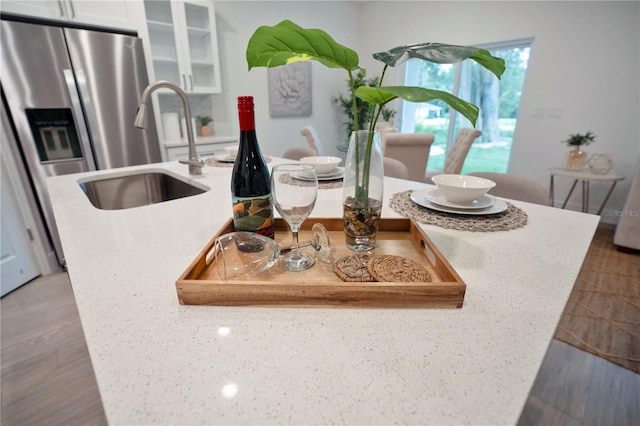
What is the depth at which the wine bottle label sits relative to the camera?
603 mm

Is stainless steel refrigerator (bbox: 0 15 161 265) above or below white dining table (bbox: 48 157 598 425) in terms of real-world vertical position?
above

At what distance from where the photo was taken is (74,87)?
79.3 inches

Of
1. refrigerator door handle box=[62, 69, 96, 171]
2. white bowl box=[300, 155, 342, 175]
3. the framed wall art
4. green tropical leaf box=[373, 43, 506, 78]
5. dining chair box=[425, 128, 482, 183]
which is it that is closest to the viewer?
green tropical leaf box=[373, 43, 506, 78]

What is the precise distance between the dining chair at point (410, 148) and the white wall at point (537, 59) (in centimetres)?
167

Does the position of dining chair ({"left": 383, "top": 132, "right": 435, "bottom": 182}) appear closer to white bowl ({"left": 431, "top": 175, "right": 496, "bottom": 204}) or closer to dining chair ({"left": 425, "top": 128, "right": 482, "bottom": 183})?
dining chair ({"left": 425, "top": 128, "right": 482, "bottom": 183})

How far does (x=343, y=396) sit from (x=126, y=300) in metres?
0.38

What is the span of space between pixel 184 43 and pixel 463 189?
2853 mm

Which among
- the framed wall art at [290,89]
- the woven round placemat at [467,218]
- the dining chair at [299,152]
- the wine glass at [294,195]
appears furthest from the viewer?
the framed wall art at [290,89]

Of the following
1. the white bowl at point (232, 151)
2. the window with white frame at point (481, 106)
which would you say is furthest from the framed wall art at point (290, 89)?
the white bowl at point (232, 151)

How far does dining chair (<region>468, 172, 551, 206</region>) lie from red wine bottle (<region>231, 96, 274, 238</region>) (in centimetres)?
98

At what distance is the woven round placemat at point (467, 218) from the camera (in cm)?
76

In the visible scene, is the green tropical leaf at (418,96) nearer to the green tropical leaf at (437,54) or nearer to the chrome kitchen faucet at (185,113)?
the green tropical leaf at (437,54)

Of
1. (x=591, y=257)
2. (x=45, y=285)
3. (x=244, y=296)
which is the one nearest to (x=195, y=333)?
(x=244, y=296)

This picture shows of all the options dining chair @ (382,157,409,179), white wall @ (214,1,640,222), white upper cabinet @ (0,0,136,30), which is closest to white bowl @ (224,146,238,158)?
dining chair @ (382,157,409,179)
